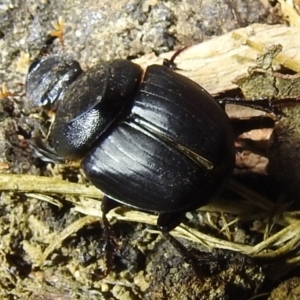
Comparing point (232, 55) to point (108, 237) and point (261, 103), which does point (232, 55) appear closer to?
point (261, 103)

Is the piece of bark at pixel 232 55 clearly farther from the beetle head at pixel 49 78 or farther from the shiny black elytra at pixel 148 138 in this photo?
the beetle head at pixel 49 78

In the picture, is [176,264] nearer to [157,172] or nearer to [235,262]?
[235,262]

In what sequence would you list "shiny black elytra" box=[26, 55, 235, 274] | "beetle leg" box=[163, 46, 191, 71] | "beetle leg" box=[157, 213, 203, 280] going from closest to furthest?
"shiny black elytra" box=[26, 55, 235, 274]
"beetle leg" box=[157, 213, 203, 280]
"beetle leg" box=[163, 46, 191, 71]

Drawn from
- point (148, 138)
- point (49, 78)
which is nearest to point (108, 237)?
point (148, 138)

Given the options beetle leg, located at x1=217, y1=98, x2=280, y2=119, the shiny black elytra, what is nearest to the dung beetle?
the shiny black elytra

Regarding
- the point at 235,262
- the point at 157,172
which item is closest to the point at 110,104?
the point at 157,172

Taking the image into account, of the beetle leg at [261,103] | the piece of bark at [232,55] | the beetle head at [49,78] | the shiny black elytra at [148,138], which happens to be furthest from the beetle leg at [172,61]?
the beetle head at [49,78]

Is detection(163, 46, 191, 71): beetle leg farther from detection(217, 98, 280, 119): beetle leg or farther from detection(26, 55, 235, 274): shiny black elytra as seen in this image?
detection(217, 98, 280, 119): beetle leg

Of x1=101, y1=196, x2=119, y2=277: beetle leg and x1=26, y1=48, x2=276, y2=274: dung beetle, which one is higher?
x1=26, y1=48, x2=276, y2=274: dung beetle
